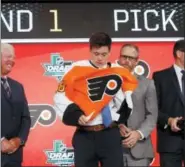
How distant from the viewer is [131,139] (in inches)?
148

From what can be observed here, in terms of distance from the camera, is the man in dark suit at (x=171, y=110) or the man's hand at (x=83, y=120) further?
the man in dark suit at (x=171, y=110)

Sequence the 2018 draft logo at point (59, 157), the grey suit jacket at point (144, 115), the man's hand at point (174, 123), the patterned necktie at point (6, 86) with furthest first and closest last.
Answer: the 2018 draft logo at point (59, 157)
the grey suit jacket at point (144, 115)
the man's hand at point (174, 123)
the patterned necktie at point (6, 86)

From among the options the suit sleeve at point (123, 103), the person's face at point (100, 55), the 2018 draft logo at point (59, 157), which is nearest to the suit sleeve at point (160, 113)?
the suit sleeve at point (123, 103)

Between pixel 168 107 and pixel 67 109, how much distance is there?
0.89 m

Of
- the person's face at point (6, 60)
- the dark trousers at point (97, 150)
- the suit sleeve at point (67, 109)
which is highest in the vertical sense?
the person's face at point (6, 60)

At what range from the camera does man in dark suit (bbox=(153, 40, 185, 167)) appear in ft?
12.8

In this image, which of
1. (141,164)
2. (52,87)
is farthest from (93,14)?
(141,164)

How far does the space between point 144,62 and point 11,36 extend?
3.82 feet

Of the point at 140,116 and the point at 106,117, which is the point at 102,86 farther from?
the point at 140,116

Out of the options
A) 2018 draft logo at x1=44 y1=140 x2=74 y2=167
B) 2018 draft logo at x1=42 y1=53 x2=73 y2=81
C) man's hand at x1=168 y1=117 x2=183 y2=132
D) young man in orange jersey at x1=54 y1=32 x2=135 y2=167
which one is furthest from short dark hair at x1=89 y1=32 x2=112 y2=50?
2018 draft logo at x1=44 y1=140 x2=74 y2=167

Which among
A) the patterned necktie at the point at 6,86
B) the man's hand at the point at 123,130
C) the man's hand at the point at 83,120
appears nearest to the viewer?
the man's hand at the point at 83,120

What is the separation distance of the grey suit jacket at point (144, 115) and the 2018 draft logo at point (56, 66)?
112 centimetres

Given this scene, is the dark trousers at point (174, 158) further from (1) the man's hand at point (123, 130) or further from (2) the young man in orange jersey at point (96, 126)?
(2) the young man in orange jersey at point (96, 126)

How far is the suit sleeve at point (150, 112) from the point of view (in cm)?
390
